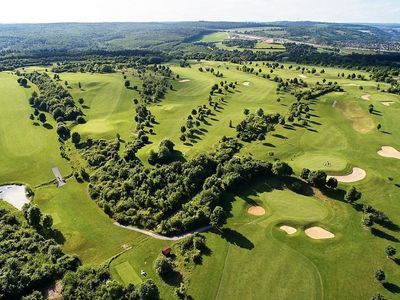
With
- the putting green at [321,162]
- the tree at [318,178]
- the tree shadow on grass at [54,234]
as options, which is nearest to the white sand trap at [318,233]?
the tree at [318,178]

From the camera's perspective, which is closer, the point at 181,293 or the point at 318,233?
the point at 181,293

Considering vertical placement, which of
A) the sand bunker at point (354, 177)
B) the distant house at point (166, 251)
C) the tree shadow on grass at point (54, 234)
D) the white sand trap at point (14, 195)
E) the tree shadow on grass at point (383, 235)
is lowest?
the white sand trap at point (14, 195)

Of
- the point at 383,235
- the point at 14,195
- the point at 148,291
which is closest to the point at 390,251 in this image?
the point at 383,235

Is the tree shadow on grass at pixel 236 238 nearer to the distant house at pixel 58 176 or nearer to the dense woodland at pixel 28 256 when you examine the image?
the dense woodland at pixel 28 256

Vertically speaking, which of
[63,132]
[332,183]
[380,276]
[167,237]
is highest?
[332,183]

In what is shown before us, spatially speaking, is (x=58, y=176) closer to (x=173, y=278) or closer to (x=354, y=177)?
(x=173, y=278)

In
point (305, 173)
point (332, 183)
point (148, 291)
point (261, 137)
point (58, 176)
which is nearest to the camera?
point (148, 291)

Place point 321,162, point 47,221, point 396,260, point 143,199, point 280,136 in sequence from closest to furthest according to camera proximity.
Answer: point 396,260, point 47,221, point 143,199, point 321,162, point 280,136
